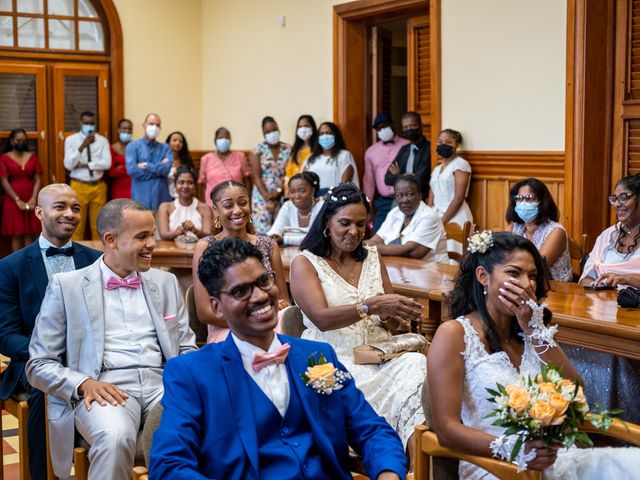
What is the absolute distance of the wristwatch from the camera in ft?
12.2

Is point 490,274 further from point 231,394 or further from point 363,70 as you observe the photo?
point 363,70

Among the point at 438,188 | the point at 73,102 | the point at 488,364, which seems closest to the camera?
the point at 488,364

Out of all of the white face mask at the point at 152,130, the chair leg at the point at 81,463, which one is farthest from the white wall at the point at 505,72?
the chair leg at the point at 81,463

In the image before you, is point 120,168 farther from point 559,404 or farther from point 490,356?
point 559,404

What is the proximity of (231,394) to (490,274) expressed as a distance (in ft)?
3.02

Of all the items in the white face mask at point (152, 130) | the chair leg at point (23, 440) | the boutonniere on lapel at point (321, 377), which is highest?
the white face mask at point (152, 130)

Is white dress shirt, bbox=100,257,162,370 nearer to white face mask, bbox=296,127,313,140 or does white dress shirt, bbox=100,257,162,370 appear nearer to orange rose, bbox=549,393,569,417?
orange rose, bbox=549,393,569,417

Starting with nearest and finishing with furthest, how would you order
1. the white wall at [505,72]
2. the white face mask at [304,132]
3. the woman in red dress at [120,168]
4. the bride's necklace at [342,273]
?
the bride's necklace at [342,273] → the white wall at [505,72] → the white face mask at [304,132] → the woman in red dress at [120,168]

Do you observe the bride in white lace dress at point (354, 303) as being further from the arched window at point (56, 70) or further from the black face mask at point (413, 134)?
the arched window at point (56, 70)

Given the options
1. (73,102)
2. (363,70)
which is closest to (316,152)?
(363,70)

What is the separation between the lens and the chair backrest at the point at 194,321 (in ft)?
13.6

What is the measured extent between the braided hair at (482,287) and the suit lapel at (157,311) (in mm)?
1122

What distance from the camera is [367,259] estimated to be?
13.3 ft

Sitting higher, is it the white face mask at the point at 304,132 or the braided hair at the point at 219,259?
the white face mask at the point at 304,132
